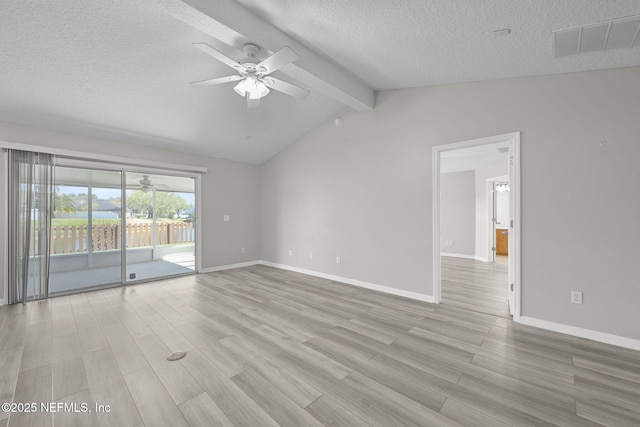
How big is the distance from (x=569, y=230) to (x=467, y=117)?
170 cm

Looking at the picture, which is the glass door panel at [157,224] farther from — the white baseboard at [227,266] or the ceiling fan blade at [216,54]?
the ceiling fan blade at [216,54]

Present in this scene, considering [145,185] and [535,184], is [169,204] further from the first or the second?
[535,184]

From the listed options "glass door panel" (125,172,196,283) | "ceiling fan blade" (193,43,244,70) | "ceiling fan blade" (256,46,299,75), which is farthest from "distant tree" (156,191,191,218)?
"ceiling fan blade" (256,46,299,75)

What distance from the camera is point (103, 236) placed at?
442 cm

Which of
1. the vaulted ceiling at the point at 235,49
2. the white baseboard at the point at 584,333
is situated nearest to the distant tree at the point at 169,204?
the vaulted ceiling at the point at 235,49

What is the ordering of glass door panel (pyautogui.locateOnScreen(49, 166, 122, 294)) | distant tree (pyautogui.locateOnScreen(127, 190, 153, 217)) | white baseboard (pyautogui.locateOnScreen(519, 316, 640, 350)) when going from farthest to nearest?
1. distant tree (pyautogui.locateOnScreen(127, 190, 153, 217))
2. glass door panel (pyautogui.locateOnScreen(49, 166, 122, 294))
3. white baseboard (pyautogui.locateOnScreen(519, 316, 640, 350))

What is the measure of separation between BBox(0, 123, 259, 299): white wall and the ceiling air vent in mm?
5517

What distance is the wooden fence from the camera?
3.98 meters

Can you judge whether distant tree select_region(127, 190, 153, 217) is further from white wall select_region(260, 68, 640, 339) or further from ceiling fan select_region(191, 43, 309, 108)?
white wall select_region(260, 68, 640, 339)

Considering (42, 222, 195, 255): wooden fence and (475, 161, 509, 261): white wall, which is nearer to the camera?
(42, 222, 195, 255): wooden fence

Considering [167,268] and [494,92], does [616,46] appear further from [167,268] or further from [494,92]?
[167,268]

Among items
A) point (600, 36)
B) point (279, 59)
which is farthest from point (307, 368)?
point (600, 36)

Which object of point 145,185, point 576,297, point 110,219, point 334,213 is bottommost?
point 576,297

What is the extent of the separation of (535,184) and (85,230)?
664 cm
